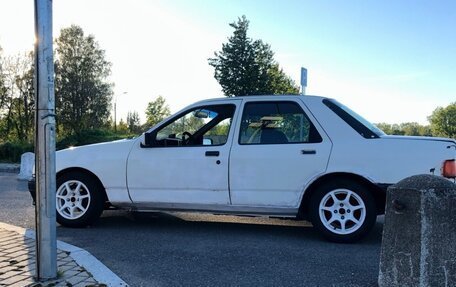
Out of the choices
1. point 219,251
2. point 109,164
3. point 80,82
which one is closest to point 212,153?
point 219,251

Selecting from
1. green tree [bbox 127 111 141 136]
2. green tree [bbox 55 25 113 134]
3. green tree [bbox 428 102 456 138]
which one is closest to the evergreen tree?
green tree [bbox 127 111 141 136]

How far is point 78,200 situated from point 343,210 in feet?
11.3

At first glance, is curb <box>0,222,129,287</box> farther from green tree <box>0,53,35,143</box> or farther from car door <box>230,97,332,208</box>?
green tree <box>0,53,35,143</box>

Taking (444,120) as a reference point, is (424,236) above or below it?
below

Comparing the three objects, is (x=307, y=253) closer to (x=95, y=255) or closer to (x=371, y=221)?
(x=371, y=221)

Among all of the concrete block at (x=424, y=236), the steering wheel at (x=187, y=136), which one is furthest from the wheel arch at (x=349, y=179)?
the concrete block at (x=424, y=236)

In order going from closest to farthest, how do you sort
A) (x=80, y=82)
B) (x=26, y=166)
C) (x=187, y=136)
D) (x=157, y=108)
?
(x=187, y=136), (x=26, y=166), (x=80, y=82), (x=157, y=108)

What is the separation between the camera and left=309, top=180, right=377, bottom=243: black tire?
18.2 feet

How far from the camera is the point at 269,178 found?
5.87 meters

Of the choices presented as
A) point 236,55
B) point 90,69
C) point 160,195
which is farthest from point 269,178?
point 90,69

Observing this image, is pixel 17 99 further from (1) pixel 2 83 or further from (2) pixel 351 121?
(2) pixel 351 121

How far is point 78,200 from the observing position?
647cm

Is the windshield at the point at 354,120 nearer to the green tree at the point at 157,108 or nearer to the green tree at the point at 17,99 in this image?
the green tree at the point at 17,99

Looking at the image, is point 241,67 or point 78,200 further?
point 241,67
